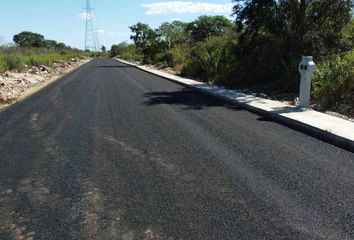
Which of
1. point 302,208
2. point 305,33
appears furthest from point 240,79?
point 302,208

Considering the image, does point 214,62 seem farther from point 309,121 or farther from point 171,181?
point 171,181

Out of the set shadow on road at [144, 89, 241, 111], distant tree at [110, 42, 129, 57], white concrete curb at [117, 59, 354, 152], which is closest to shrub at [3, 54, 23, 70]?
shadow on road at [144, 89, 241, 111]

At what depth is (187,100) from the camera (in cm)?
1666

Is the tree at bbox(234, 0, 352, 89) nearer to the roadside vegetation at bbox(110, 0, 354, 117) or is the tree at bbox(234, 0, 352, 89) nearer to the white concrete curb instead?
the roadside vegetation at bbox(110, 0, 354, 117)

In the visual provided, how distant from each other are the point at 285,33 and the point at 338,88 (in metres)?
7.01

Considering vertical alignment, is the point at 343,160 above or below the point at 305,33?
below

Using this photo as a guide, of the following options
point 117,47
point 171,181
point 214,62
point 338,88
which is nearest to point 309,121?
point 338,88

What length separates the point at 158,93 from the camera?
762 inches

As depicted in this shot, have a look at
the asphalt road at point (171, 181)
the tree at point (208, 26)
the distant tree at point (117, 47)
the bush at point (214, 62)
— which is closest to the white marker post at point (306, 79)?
the asphalt road at point (171, 181)

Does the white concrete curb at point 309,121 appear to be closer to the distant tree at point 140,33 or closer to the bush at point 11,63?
the bush at point 11,63

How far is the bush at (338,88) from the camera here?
1299 centimetres

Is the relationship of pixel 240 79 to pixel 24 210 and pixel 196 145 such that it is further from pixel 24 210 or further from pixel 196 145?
pixel 24 210

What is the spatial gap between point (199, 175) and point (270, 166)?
120cm

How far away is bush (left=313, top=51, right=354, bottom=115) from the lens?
42.6ft
